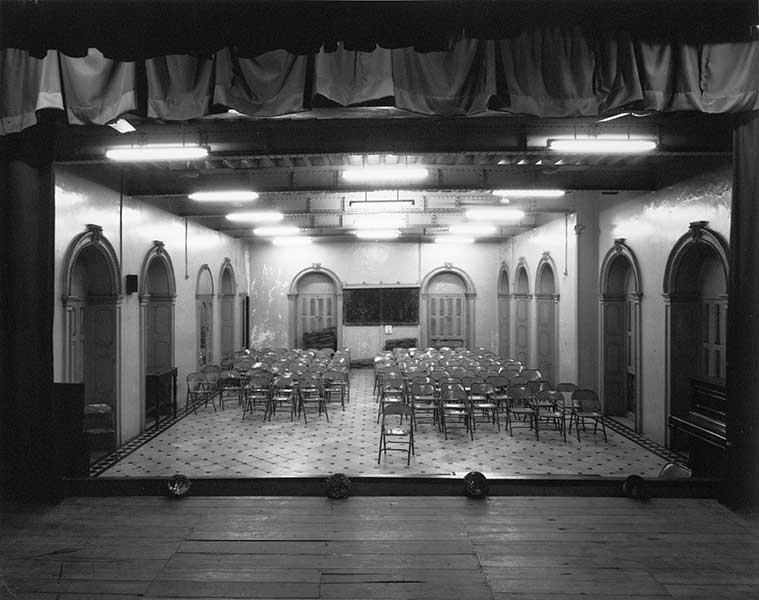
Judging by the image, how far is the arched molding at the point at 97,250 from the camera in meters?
8.12

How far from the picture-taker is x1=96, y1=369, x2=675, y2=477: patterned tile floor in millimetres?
8086

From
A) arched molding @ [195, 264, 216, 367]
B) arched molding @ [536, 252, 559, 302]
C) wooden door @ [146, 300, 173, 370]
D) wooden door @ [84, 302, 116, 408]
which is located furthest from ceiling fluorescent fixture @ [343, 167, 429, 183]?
arched molding @ [195, 264, 216, 367]

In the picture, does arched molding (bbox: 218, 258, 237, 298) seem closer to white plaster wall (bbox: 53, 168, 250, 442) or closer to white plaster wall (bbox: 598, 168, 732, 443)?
white plaster wall (bbox: 53, 168, 250, 442)

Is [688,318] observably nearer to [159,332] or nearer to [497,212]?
[497,212]

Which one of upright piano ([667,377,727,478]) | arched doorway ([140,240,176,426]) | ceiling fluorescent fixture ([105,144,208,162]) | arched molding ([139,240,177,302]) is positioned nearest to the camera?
upright piano ([667,377,727,478])

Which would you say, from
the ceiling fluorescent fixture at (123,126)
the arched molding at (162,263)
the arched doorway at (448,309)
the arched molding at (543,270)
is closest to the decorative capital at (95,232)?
the arched molding at (162,263)

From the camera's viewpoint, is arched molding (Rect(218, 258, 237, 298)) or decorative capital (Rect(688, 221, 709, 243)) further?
arched molding (Rect(218, 258, 237, 298))

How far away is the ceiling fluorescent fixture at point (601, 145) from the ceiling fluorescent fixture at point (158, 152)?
14.6ft

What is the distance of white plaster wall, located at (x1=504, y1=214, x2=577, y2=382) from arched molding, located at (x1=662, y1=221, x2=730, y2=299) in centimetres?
313

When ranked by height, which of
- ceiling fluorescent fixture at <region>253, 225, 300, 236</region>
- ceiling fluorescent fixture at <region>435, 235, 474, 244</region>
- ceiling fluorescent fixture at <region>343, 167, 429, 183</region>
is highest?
ceiling fluorescent fixture at <region>435, 235, 474, 244</region>

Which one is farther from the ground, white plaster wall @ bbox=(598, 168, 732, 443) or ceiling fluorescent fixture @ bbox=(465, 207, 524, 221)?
ceiling fluorescent fixture @ bbox=(465, 207, 524, 221)

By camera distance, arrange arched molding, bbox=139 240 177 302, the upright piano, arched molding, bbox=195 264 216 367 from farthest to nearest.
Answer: arched molding, bbox=195 264 216 367, arched molding, bbox=139 240 177 302, the upright piano

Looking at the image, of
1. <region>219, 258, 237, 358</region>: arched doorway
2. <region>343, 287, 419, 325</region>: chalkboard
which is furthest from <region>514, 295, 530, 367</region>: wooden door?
<region>219, 258, 237, 358</region>: arched doorway

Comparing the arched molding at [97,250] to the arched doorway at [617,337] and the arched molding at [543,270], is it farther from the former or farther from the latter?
the arched molding at [543,270]
